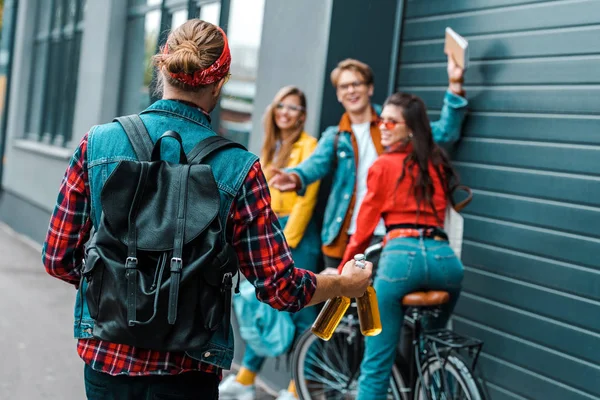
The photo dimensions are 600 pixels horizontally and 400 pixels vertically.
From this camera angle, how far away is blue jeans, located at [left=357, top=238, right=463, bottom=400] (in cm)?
407

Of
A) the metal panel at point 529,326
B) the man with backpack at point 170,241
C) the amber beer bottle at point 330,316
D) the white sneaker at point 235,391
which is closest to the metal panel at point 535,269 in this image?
the metal panel at point 529,326

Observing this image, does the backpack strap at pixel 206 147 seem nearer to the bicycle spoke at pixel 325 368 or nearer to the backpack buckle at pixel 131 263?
the backpack buckle at pixel 131 263

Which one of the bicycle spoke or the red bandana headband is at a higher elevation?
the red bandana headband

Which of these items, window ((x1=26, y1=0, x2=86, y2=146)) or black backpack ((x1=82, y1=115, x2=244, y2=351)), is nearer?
black backpack ((x1=82, y1=115, x2=244, y2=351))

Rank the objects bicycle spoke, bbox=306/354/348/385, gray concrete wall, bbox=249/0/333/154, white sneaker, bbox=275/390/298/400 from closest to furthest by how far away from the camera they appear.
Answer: bicycle spoke, bbox=306/354/348/385 < white sneaker, bbox=275/390/298/400 < gray concrete wall, bbox=249/0/333/154

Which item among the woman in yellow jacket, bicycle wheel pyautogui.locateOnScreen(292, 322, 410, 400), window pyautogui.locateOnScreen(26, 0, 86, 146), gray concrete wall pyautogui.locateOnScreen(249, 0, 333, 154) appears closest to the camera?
bicycle wheel pyautogui.locateOnScreen(292, 322, 410, 400)

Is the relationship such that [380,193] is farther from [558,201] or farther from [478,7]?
[478,7]

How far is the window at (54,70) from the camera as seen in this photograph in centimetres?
1226

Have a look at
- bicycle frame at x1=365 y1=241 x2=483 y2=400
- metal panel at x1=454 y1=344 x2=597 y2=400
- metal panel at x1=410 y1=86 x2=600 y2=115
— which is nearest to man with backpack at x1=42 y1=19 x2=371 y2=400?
bicycle frame at x1=365 y1=241 x2=483 y2=400

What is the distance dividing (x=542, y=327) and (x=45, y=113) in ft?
34.8

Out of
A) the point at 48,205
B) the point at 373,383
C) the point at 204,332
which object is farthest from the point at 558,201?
the point at 48,205

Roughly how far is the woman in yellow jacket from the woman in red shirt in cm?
108

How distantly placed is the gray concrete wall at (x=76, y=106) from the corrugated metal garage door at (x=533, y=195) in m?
6.02

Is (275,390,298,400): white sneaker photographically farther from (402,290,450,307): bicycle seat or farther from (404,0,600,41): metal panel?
(404,0,600,41): metal panel
